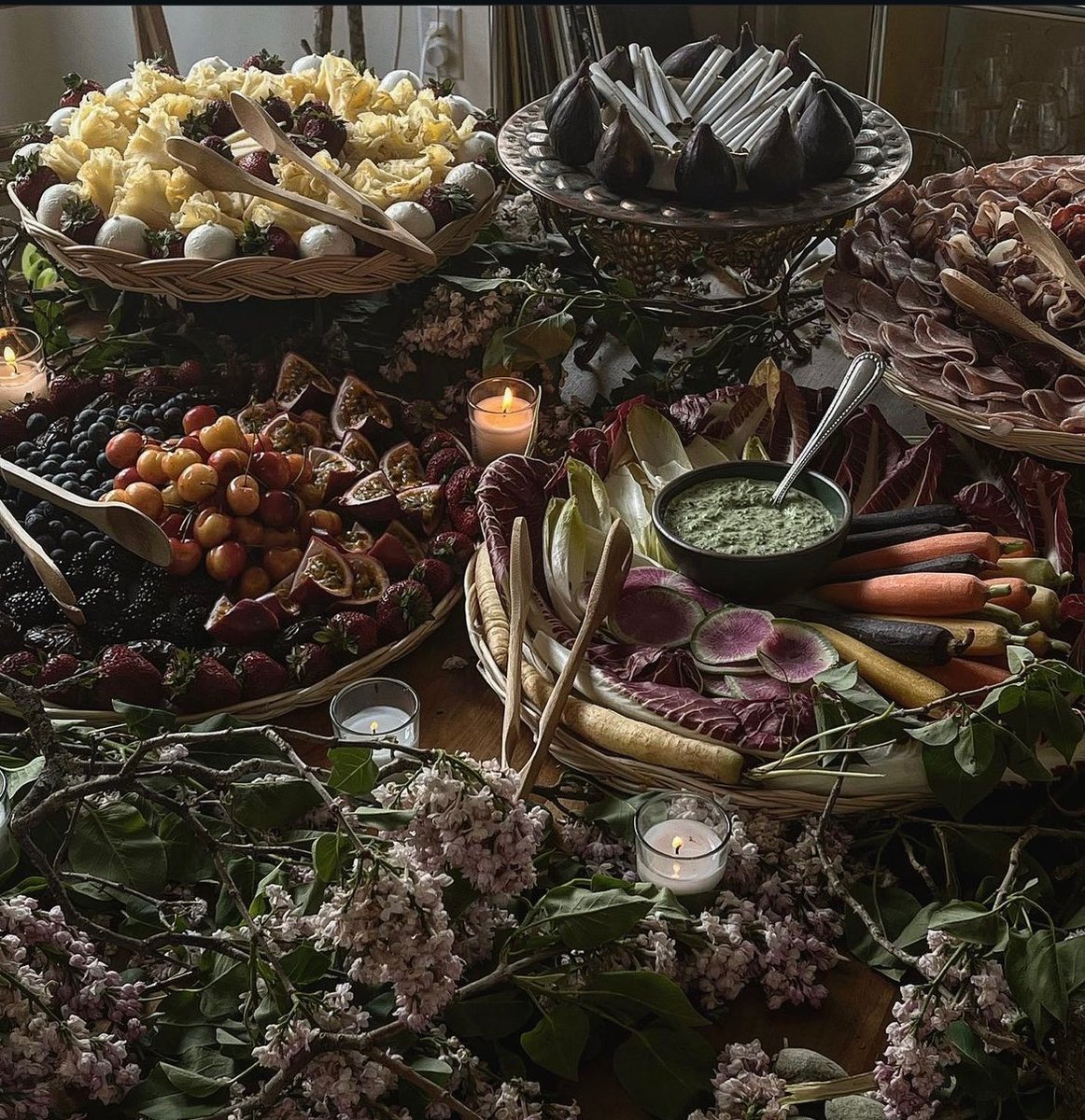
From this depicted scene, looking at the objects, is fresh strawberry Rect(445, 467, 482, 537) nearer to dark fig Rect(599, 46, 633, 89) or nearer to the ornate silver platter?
the ornate silver platter

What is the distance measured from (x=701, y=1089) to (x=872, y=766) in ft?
0.99

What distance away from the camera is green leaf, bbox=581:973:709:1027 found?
82cm

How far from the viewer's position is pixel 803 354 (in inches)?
69.2

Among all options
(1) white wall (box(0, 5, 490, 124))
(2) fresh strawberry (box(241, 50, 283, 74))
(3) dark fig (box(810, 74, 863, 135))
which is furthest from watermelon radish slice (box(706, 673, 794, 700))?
(1) white wall (box(0, 5, 490, 124))

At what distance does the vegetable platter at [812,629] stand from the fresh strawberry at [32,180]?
91cm

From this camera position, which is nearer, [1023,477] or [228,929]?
[228,929]

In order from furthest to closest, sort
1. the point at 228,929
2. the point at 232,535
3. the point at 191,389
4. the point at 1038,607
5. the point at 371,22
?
the point at 371,22
the point at 191,389
the point at 232,535
the point at 1038,607
the point at 228,929

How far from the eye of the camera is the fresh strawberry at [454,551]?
1361 mm

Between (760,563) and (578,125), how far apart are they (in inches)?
26.5

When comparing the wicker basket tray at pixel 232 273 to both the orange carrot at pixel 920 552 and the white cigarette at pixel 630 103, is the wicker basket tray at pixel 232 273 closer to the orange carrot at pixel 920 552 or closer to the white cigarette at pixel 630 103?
the white cigarette at pixel 630 103

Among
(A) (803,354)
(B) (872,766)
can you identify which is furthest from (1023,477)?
(A) (803,354)

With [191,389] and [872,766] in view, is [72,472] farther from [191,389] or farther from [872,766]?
[872,766]

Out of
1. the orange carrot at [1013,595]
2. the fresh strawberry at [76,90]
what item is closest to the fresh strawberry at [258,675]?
the orange carrot at [1013,595]

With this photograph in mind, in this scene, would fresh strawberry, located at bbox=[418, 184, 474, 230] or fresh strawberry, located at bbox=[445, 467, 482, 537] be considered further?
fresh strawberry, located at bbox=[418, 184, 474, 230]
